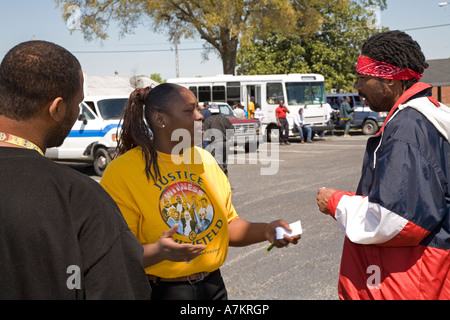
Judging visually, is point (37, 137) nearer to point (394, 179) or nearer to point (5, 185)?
point (5, 185)

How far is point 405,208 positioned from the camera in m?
2.09

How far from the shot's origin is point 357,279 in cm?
234

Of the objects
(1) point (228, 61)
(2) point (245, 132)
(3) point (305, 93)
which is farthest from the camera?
(1) point (228, 61)

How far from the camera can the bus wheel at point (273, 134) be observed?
73.5ft

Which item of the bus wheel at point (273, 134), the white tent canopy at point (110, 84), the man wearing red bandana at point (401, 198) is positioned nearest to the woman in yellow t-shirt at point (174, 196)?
the man wearing red bandana at point (401, 198)

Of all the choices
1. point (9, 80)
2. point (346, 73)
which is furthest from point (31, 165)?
point (346, 73)

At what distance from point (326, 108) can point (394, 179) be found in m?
21.8

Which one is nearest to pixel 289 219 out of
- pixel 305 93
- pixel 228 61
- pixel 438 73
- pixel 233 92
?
pixel 305 93

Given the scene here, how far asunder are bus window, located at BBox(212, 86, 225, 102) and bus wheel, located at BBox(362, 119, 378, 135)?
22.8 ft

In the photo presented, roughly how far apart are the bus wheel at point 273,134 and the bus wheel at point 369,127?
5225mm

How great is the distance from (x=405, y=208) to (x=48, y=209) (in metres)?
1.39

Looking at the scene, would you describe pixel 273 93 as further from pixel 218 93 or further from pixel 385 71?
pixel 385 71

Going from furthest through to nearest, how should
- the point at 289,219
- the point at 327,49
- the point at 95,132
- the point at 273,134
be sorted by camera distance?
the point at 327,49, the point at 273,134, the point at 95,132, the point at 289,219

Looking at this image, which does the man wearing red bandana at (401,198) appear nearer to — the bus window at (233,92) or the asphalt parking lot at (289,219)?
the asphalt parking lot at (289,219)
